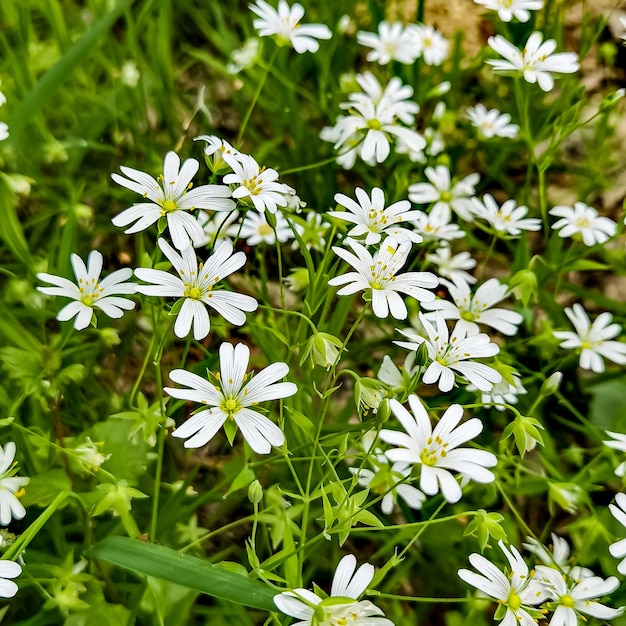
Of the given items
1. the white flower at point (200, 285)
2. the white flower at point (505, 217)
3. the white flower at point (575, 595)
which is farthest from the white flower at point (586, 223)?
the white flower at point (200, 285)

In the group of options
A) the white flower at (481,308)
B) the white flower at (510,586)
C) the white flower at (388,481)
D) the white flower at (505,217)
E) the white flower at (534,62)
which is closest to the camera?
the white flower at (510,586)

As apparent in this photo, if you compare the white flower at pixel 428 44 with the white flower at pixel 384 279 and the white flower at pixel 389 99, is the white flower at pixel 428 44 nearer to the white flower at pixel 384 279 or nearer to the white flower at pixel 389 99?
the white flower at pixel 389 99

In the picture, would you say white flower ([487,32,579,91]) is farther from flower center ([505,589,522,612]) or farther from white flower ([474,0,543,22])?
flower center ([505,589,522,612])

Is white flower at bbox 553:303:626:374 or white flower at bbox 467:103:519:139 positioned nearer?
white flower at bbox 553:303:626:374

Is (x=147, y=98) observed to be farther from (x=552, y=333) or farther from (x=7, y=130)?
(x=552, y=333)

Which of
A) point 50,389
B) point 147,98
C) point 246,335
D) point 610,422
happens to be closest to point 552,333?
point 610,422

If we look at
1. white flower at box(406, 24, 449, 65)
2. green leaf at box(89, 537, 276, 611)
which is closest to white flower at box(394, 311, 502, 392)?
green leaf at box(89, 537, 276, 611)

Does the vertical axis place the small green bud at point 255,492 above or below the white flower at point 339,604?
above
